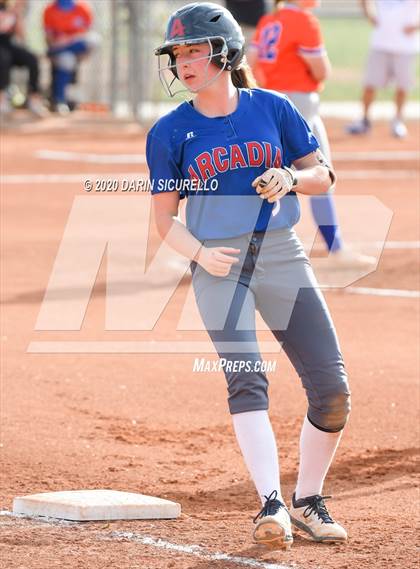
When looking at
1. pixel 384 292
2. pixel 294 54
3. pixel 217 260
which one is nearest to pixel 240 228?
pixel 217 260

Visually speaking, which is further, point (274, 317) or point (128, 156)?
point (128, 156)

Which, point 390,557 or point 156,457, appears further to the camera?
point 156,457

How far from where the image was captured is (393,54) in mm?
19000

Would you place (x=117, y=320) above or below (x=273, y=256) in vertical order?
below

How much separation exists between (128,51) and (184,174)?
54.7ft

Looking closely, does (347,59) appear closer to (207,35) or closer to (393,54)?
(393,54)

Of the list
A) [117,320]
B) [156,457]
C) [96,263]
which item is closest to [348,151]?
[96,263]

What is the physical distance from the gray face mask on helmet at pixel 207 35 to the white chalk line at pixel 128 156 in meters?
12.2

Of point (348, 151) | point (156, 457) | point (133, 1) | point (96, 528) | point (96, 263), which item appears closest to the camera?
point (96, 528)

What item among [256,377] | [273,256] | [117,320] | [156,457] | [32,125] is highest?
[273,256]

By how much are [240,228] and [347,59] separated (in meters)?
28.4

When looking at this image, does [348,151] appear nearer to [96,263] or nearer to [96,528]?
[96,263]

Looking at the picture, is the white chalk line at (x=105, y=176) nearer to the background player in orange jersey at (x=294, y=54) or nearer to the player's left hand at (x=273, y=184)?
the background player in orange jersey at (x=294, y=54)

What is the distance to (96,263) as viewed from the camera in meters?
11.5
